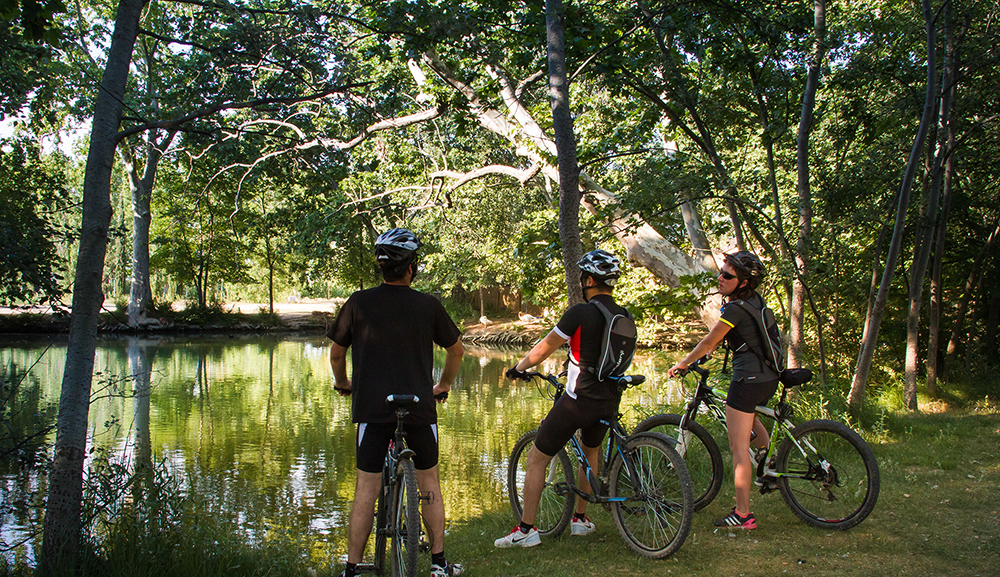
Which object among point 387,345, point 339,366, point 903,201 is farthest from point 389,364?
point 903,201

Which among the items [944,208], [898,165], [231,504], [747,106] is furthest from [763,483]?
[944,208]

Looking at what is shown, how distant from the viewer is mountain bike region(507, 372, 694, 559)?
4.07 m

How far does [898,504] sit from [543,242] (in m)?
4.41

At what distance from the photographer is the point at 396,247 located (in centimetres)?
360

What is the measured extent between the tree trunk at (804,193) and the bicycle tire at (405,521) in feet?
19.5

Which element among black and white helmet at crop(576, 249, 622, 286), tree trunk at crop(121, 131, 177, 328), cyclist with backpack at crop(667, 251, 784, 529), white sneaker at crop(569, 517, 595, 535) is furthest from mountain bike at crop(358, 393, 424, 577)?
tree trunk at crop(121, 131, 177, 328)

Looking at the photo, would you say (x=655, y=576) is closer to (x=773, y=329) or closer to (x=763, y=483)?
(x=763, y=483)

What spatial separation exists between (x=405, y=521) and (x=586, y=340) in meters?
1.42

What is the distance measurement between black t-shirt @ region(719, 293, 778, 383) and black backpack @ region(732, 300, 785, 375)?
0.5 inches

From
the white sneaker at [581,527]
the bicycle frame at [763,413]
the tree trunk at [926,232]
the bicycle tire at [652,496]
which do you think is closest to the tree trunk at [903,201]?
the tree trunk at [926,232]

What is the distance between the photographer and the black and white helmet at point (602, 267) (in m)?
4.24

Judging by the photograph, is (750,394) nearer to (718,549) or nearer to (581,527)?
(718,549)

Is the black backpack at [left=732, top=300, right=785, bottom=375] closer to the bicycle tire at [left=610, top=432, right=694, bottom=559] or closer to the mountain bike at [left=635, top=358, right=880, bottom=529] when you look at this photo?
the mountain bike at [left=635, top=358, right=880, bottom=529]

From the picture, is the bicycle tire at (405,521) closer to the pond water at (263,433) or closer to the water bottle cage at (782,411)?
the pond water at (263,433)
